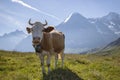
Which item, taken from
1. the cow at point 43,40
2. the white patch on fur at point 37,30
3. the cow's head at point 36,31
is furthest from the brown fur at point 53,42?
the white patch on fur at point 37,30

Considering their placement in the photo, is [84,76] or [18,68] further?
[18,68]

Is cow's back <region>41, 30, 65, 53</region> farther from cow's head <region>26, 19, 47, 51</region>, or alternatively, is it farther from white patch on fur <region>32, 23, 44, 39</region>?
white patch on fur <region>32, 23, 44, 39</region>

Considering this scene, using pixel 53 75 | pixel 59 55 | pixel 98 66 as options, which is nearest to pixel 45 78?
pixel 53 75

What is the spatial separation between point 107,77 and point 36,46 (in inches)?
263

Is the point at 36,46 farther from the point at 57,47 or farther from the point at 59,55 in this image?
the point at 59,55

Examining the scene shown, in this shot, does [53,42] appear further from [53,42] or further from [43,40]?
[43,40]

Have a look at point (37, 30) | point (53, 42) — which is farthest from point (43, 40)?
point (53, 42)

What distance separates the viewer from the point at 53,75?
58.9ft

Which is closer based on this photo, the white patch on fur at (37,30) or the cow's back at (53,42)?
the white patch on fur at (37,30)

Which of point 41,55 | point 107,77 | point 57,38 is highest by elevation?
point 57,38

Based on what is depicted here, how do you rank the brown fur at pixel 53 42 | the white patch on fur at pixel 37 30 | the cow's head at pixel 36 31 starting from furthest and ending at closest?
the brown fur at pixel 53 42 < the white patch on fur at pixel 37 30 < the cow's head at pixel 36 31

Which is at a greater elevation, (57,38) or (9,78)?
(57,38)

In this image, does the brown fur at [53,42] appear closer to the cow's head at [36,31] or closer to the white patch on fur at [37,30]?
the cow's head at [36,31]

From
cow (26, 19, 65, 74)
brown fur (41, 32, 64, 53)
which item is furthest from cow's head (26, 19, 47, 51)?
brown fur (41, 32, 64, 53)
